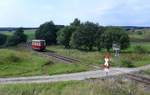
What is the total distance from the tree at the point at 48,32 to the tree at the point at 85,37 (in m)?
31.9

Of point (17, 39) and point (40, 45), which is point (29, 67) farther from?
point (17, 39)

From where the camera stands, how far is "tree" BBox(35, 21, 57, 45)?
125812mm

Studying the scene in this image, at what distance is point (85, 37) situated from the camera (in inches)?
3627

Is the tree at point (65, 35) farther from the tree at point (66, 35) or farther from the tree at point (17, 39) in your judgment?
the tree at point (17, 39)

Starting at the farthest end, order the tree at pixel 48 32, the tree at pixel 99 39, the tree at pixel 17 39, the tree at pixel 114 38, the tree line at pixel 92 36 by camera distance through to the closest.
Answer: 1. the tree at pixel 17 39
2. the tree at pixel 48 32
3. the tree at pixel 99 39
4. the tree line at pixel 92 36
5. the tree at pixel 114 38

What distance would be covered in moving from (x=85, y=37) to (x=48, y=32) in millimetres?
35167

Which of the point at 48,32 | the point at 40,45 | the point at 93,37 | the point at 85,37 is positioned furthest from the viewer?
the point at 48,32

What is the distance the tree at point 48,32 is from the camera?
126 meters

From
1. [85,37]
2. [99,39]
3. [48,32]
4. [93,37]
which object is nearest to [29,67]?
[99,39]

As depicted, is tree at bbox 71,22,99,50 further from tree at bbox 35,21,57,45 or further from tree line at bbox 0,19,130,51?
tree at bbox 35,21,57,45

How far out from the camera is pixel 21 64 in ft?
157

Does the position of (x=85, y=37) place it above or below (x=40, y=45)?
above

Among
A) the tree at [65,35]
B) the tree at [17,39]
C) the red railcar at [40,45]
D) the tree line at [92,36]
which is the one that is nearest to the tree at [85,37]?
the tree line at [92,36]

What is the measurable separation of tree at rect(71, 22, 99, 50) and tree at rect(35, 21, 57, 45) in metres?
31.9
